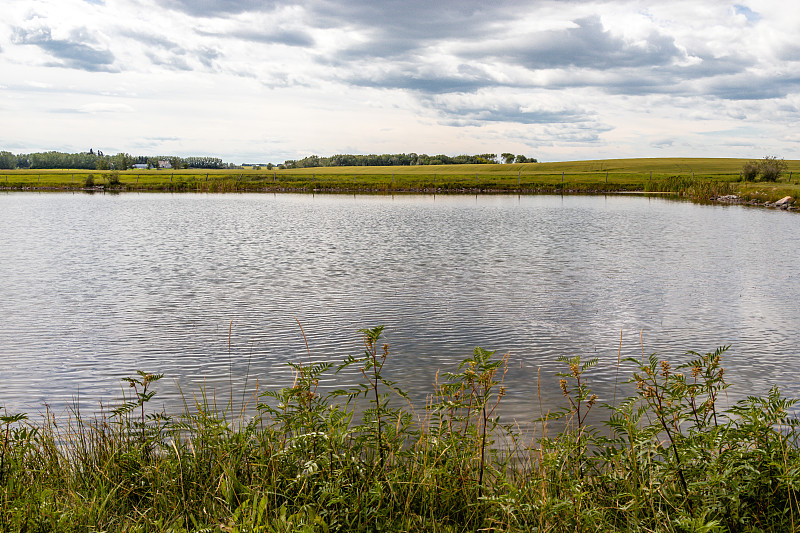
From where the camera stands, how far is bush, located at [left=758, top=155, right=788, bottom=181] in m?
58.5

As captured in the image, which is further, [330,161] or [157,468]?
[330,161]

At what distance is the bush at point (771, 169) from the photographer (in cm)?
5850

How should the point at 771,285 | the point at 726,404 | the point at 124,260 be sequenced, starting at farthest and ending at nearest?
the point at 124,260 < the point at 771,285 < the point at 726,404

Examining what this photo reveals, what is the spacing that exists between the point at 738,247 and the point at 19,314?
21.9 metres

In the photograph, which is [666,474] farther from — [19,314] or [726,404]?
[19,314]

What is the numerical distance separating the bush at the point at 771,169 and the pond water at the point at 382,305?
1512 inches

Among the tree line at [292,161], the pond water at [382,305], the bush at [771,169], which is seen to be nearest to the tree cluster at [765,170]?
the bush at [771,169]

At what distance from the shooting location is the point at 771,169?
192 feet

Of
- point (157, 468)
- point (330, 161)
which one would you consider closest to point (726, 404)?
point (157, 468)

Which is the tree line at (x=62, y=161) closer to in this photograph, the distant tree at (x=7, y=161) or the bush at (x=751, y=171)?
the distant tree at (x=7, y=161)

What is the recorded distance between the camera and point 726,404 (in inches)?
289

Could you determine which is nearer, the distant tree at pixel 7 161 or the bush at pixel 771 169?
the bush at pixel 771 169

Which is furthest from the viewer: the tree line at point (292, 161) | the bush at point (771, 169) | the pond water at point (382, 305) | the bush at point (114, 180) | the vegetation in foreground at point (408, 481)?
the tree line at point (292, 161)

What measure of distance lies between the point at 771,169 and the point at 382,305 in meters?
58.9
